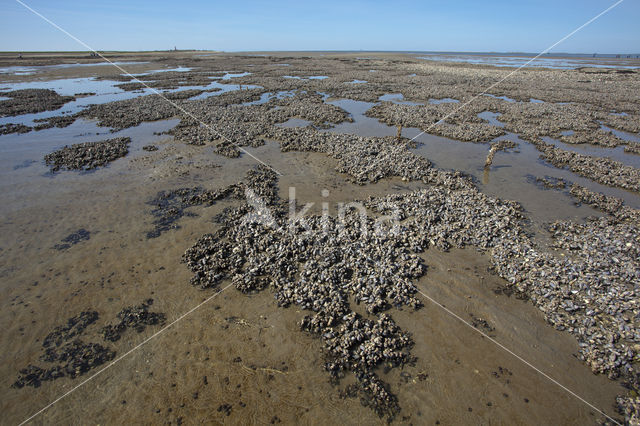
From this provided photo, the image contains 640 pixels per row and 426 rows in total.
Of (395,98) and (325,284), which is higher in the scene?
(395,98)

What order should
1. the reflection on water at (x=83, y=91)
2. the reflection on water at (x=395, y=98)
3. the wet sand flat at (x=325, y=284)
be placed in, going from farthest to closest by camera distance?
the reflection on water at (x=395, y=98) < the reflection on water at (x=83, y=91) < the wet sand flat at (x=325, y=284)

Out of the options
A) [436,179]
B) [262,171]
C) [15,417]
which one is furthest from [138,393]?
[436,179]

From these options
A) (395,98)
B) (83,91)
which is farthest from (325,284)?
(83,91)

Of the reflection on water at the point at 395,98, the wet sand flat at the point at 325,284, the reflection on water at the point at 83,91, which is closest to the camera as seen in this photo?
the wet sand flat at the point at 325,284

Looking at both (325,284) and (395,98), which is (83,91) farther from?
(325,284)

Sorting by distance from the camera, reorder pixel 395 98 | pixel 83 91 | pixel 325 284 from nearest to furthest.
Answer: pixel 325 284 < pixel 395 98 < pixel 83 91

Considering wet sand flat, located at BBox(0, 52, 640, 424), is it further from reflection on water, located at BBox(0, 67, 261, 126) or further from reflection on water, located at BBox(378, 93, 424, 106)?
reflection on water, located at BBox(378, 93, 424, 106)

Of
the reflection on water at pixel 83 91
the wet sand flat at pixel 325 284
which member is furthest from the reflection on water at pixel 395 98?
the reflection on water at pixel 83 91

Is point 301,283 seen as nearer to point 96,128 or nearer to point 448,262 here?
point 448,262

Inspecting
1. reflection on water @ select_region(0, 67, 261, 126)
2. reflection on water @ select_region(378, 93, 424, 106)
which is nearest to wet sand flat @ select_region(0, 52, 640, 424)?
reflection on water @ select_region(0, 67, 261, 126)

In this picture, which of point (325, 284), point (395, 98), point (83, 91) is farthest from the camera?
point (83, 91)

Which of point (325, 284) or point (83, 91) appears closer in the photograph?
point (325, 284)

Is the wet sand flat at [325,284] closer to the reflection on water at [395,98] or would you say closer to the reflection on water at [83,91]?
the reflection on water at [83,91]
